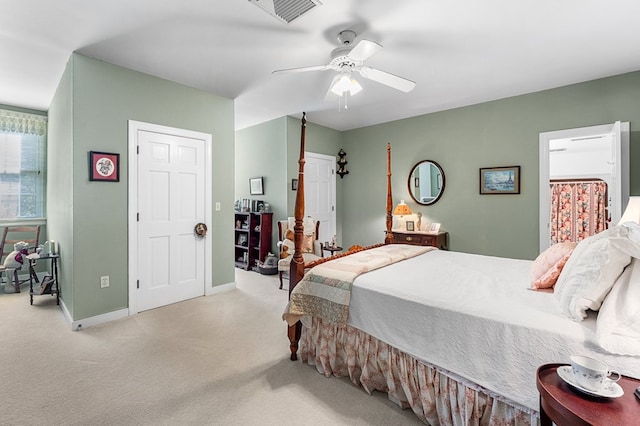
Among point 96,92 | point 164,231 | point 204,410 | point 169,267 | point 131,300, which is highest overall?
point 96,92

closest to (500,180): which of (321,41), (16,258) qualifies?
(321,41)

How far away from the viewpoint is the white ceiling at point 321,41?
218cm

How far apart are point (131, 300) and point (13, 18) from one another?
2625 millimetres

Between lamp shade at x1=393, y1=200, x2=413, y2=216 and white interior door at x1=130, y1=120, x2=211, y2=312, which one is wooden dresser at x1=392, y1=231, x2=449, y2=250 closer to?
lamp shade at x1=393, y1=200, x2=413, y2=216

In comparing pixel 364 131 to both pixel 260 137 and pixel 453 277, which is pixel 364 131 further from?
pixel 453 277

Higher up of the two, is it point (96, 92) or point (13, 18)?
point (13, 18)

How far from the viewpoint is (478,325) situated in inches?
57.3

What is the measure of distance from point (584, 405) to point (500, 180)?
3716 millimetres

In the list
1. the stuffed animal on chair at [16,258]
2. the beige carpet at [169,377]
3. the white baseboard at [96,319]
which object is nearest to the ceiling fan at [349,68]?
the beige carpet at [169,377]

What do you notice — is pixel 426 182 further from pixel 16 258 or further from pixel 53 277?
pixel 16 258

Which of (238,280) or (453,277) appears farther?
(238,280)

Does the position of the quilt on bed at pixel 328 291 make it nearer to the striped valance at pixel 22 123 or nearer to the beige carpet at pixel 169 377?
the beige carpet at pixel 169 377

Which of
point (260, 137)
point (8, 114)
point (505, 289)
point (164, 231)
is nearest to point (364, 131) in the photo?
point (260, 137)

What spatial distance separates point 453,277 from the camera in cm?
211
